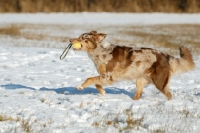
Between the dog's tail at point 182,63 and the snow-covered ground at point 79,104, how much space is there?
524 mm

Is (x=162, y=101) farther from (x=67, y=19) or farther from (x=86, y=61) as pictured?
(x=67, y=19)

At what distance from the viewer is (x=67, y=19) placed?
121 ft

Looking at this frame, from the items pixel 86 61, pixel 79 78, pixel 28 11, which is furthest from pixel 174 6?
pixel 79 78

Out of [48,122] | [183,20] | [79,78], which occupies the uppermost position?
[183,20]

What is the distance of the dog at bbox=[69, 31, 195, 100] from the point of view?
7.38m

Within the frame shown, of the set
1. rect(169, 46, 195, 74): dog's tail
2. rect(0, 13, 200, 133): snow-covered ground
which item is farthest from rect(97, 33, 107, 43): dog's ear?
rect(169, 46, 195, 74): dog's tail

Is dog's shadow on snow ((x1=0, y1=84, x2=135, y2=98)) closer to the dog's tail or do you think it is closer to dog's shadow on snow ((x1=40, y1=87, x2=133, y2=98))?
dog's shadow on snow ((x1=40, y1=87, x2=133, y2=98))

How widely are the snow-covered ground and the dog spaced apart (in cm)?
32

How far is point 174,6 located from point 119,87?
34049 millimetres

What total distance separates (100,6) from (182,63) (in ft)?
113

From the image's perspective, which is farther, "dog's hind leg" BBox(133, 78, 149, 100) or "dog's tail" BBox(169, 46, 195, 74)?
"dog's hind leg" BBox(133, 78, 149, 100)

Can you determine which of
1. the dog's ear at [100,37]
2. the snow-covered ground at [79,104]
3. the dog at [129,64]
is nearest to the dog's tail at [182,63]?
the dog at [129,64]

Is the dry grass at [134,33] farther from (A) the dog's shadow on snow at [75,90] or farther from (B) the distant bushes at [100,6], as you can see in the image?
(A) the dog's shadow on snow at [75,90]

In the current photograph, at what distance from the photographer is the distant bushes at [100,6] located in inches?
1587
